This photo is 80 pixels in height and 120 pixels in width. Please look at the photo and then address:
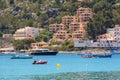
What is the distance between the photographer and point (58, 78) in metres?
72.9

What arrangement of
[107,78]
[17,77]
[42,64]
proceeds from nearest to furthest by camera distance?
[107,78] < [17,77] < [42,64]

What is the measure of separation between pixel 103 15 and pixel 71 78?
413 ft

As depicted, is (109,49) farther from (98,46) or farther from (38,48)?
(38,48)

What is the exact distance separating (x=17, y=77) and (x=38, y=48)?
117m

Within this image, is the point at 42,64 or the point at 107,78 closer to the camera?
the point at 107,78

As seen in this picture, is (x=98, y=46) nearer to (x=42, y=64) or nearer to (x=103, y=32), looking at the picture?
(x=103, y=32)

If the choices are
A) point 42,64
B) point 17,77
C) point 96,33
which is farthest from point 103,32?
point 17,77

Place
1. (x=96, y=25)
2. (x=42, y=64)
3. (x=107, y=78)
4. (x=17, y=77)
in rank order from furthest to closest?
(x=96, y=25), (x=42, y=64), (x=17, y=77), (x=107, y=78)

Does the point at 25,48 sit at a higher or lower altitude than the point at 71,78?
lower

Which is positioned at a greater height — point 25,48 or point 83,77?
point 83,77

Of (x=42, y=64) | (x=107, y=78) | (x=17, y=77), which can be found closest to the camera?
(x=107, y=78)

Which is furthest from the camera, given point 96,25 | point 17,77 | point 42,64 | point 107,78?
point 96,25

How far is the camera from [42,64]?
109 metres

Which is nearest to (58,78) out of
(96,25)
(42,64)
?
(42,64)
